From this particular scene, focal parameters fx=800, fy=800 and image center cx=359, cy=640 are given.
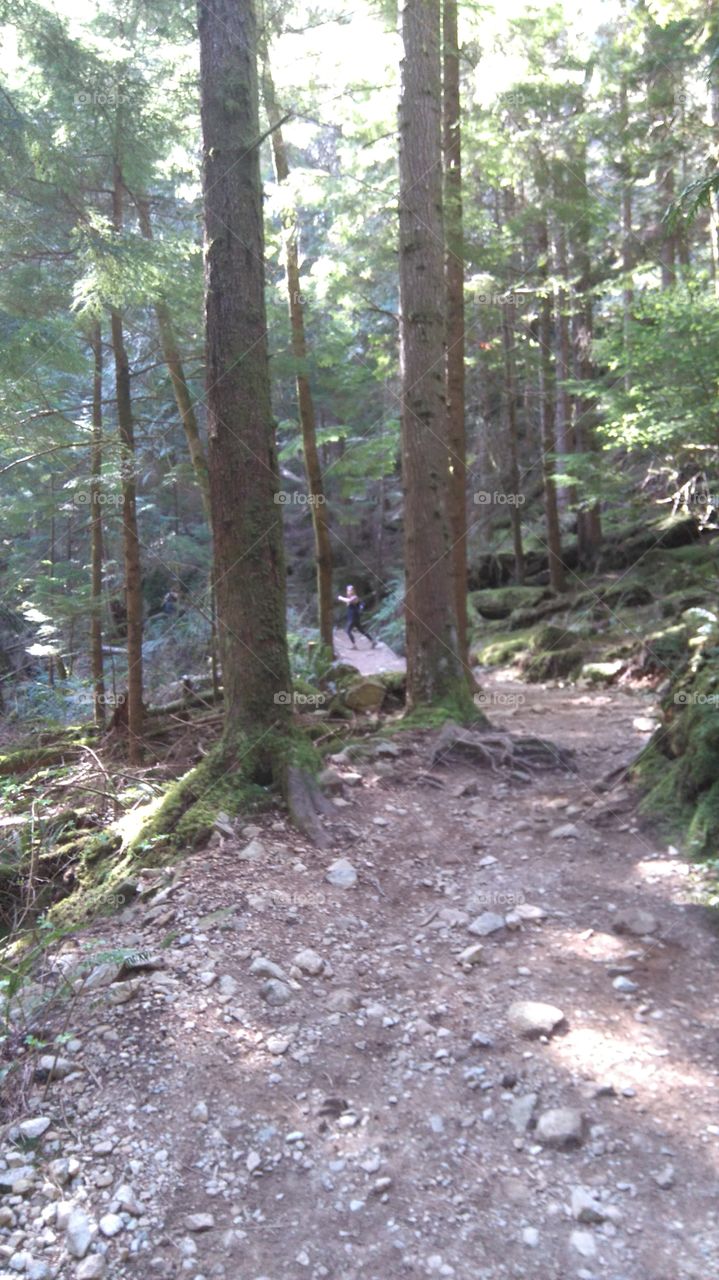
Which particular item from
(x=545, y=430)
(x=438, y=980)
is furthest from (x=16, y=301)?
(x=545, y=430)

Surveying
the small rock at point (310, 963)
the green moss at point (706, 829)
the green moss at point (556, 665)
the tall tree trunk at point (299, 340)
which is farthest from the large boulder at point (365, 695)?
the small rock at point (310, 963)

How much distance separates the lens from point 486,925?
4.56m

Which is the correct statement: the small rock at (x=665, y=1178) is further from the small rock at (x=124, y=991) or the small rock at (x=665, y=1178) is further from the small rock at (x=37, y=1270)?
the small rock at (x=124, y=991)

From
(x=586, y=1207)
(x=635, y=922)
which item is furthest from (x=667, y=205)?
(x=586, y=1207)

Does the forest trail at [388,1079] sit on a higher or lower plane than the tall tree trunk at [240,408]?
lower

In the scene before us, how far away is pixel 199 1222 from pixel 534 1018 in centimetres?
164

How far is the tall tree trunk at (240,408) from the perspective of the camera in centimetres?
585

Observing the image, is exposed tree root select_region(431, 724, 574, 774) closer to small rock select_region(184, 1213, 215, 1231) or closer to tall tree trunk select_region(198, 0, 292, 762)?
tall tree trunk select_region(198, 0, 292, 762)

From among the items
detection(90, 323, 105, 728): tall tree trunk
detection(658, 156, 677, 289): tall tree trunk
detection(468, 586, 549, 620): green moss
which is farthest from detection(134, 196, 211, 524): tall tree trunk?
detection(468, 586, 549, 620): green moss

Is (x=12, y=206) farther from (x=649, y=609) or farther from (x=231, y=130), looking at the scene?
(x=649, y=609)

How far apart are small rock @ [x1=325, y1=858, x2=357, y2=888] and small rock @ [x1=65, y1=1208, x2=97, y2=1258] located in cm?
250

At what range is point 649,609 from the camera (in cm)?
1462

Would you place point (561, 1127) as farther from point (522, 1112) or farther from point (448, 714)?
point (448, 714)

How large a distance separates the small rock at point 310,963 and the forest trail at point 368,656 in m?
10.8
